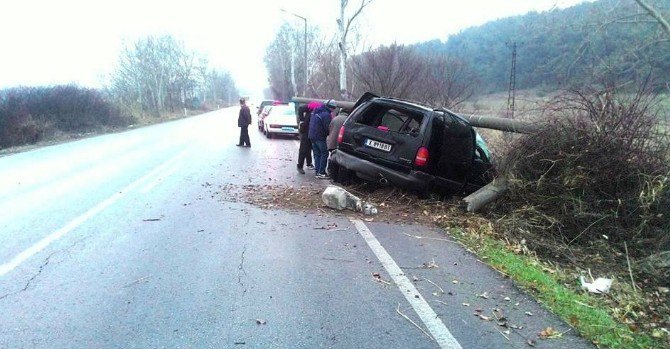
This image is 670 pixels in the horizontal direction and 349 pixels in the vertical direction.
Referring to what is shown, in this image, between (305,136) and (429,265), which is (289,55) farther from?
(429,265)

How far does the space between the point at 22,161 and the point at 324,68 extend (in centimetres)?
2430

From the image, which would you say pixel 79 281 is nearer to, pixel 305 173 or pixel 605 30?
pixel 305 173

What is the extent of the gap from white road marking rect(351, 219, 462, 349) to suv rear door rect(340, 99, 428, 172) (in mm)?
1923

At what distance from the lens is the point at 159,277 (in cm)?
449

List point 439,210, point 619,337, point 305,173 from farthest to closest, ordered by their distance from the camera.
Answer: point 305,173, point 439,210, point 619,337

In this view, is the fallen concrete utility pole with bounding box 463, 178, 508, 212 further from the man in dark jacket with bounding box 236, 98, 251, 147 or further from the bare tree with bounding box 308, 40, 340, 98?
the bare tree with bounding box 308, 40, 340, 98

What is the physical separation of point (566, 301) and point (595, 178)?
3057 millimetres

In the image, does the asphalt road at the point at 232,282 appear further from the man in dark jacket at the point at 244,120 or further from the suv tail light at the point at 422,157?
the man in dark jacket at the point at 244,120

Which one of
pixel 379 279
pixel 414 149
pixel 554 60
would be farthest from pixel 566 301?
pixel 554 60

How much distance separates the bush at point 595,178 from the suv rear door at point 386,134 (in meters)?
1.62

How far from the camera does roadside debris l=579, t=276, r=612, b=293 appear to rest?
466 centimetres

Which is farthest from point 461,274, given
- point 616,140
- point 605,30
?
point 605,30

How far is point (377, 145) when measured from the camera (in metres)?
7.92

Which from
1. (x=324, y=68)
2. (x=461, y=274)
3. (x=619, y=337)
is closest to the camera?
(x=619, y=337)
